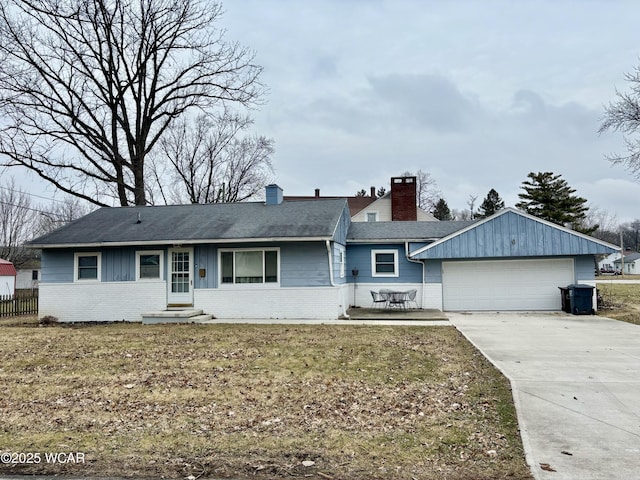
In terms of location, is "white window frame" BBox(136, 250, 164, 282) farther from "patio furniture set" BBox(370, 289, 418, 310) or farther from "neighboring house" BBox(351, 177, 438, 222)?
"neighboring house" BBox(351, 177, 438, 222)

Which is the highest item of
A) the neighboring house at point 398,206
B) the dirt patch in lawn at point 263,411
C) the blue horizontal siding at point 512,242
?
the neighboring house at point 398,206

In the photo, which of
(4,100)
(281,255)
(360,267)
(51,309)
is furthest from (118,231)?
(4,100)

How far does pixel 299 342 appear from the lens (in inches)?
411

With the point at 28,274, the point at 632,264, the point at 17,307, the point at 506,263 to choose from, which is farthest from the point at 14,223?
the point at 632,264

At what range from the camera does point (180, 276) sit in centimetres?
1639

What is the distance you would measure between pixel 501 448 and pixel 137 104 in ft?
89.4

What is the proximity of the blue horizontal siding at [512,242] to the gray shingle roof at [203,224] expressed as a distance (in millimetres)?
4434

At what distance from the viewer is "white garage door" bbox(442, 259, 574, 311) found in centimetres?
1723

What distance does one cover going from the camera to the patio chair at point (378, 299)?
17.2 m

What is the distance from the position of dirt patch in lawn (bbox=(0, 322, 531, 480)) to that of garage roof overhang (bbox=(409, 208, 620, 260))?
25.9 feet

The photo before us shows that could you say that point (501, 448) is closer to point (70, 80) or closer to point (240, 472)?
point (240, 472)

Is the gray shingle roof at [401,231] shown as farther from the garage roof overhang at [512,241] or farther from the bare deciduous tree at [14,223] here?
the bare deciduous tree at [14,223]

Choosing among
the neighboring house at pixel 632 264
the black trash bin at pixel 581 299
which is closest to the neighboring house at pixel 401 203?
the black trash bin at pixel 581 299

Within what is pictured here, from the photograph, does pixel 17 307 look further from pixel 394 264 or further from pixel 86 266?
pixel 394 264
